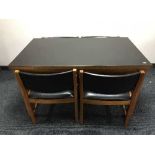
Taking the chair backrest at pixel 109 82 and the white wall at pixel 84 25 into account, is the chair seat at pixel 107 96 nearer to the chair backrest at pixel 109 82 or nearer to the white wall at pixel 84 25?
the chair backrest at pixel 109 82

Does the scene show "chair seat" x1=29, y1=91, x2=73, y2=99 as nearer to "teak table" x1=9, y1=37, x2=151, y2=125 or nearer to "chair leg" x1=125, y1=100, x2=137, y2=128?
"teak table" x1=9, y1=37, x2=151, y2=125

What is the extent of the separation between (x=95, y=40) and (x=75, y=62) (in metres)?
0.64

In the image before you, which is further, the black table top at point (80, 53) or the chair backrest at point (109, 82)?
the black table top at point (80, 53)

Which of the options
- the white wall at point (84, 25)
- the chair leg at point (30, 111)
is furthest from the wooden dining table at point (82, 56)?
the white wall at point (84, 25)

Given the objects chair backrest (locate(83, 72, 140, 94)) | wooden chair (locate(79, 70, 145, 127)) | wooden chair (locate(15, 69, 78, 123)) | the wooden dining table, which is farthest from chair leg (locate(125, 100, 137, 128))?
wooden chair (locate(15, 69, 78, 123))

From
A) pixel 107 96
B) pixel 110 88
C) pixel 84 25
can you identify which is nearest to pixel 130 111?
pixel 107 96

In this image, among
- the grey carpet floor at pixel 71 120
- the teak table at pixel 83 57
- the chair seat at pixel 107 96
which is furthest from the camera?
the grey carpet floor at pixel 71 120

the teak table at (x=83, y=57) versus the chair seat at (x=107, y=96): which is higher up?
the teak table at (x=83, y=57)

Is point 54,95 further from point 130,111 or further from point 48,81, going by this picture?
point 130,111

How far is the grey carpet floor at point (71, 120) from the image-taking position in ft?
5.32

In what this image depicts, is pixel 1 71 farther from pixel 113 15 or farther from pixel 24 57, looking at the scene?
pixel 113 15

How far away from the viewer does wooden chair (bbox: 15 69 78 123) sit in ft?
4.04

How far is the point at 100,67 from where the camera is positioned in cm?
132
